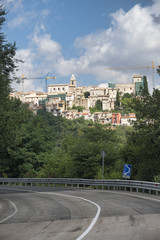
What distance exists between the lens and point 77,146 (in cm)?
3878

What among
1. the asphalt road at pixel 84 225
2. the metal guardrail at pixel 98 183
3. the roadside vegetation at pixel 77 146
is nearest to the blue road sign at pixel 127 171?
the metal guardrail at pixel 98 183

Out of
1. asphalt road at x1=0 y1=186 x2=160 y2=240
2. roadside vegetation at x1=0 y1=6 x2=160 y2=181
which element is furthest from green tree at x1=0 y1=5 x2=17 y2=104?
asphalt road at x1=0 y1=186 x2=160 y2=240

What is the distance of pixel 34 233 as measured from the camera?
8594mm

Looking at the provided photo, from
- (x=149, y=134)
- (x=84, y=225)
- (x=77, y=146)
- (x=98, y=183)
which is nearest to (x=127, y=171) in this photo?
(x=149, y=134)

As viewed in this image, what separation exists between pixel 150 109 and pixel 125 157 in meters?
11.8

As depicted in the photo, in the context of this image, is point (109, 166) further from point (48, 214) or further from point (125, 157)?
point (48, 214)

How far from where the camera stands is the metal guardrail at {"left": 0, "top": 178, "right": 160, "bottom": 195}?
21.4 meters

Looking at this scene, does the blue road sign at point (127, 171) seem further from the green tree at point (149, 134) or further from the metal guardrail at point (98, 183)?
the green tree at point (149, 134)

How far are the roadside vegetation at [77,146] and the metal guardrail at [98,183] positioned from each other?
139cm

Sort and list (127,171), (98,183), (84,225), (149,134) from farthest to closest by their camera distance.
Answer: (98,183) → (127,171) → (149,134) → (84,225)

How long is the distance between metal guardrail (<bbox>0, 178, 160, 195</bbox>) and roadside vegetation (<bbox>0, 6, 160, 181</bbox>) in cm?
139

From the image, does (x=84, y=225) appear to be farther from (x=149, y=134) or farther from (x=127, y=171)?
(x=149, y=134)

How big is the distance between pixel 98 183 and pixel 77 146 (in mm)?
10086

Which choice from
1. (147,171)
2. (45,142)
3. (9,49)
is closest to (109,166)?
(147,171)
